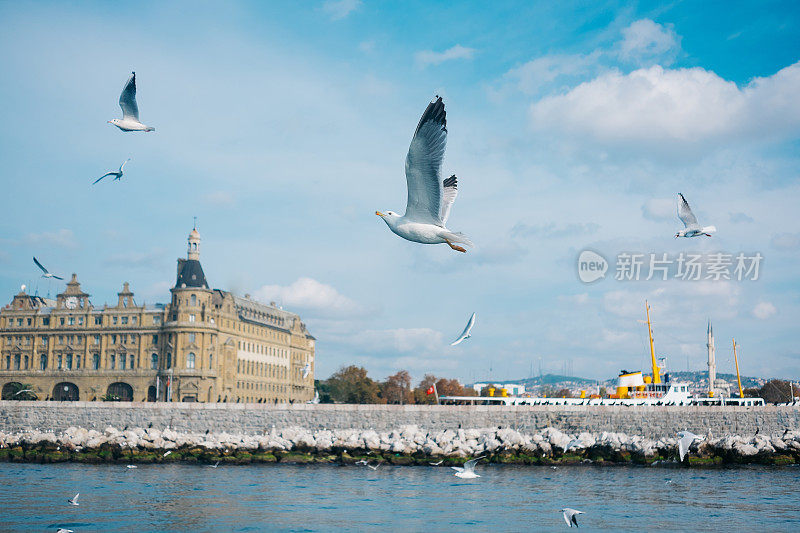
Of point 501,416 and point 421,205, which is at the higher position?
point 421,205

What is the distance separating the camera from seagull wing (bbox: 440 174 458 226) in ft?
34.5

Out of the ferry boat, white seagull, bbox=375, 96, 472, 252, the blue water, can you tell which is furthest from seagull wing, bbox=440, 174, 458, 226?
the ferry boat

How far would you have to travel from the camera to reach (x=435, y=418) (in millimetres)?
34281

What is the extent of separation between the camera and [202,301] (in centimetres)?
8100

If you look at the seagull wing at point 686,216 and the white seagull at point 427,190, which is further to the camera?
the seagull wing at point 686,216

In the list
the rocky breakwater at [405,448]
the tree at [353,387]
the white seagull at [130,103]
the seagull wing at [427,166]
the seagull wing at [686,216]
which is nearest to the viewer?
the seagull wing at [427,166]

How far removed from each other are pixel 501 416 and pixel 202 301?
2088 inches

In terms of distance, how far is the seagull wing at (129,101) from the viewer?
15102 millimetres

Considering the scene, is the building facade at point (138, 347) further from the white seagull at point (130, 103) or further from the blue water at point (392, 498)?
the white seagull at point (130, 103)

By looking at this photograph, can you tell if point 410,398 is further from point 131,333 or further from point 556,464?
point 556,464

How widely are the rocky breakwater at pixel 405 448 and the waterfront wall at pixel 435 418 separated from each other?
0.66 m

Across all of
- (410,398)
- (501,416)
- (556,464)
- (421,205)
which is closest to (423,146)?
(421,205)

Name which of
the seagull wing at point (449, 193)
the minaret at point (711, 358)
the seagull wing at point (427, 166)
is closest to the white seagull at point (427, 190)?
the seagull wing at point (427, 166)

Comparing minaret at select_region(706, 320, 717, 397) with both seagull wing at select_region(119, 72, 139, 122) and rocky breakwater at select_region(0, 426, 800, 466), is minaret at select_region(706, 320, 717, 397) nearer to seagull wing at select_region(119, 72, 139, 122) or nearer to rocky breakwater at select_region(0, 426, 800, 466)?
rocky breakwater at select_region(0, 426, 800, 466)
